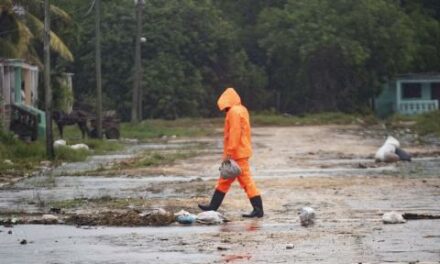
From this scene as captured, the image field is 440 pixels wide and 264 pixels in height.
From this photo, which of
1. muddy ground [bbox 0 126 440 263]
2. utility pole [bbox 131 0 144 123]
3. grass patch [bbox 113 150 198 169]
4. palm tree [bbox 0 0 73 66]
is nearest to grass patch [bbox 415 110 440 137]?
utility pole [bbox 131 0 144 123]

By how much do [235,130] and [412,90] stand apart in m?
55.7

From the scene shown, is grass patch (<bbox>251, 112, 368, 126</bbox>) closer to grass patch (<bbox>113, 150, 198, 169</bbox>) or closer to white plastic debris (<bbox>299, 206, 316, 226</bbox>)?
grass patch (<bbox>113, 150, 198, 169</bbox>)

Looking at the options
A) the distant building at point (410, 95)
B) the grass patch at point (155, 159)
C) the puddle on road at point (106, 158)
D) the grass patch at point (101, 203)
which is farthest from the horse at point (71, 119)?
the distant building at point (410, 95)

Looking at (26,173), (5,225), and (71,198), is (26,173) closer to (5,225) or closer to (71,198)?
(71,198)

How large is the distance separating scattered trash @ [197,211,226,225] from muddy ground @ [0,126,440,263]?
0.27 metres

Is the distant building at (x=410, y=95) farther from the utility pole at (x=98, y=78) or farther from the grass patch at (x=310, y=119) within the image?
the utility pole at (x=98, y=78)

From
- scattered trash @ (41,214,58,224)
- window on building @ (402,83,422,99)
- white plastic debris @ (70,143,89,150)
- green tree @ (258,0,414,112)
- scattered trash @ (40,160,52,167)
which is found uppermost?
green tree @ (258,0,414,112)

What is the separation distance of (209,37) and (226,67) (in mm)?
2900

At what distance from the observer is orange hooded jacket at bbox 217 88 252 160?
15.1 metres

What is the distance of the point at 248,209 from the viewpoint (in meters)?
15.9

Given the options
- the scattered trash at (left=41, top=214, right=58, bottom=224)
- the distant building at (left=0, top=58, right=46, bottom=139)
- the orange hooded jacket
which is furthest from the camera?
the distant building at (left=0, top=58, right=46, bottom=139)

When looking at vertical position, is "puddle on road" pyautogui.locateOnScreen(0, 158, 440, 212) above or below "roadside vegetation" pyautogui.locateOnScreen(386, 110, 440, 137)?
above

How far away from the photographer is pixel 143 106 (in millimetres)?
63281

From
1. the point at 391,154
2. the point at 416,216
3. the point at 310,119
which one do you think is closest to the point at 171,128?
the point at 310,119
